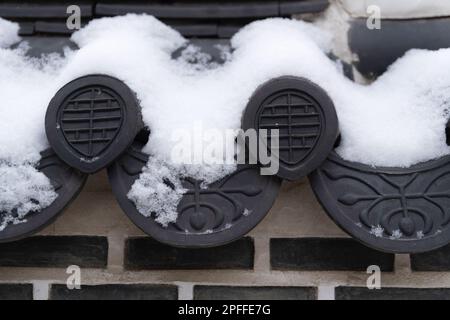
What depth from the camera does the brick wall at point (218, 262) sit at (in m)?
1.36

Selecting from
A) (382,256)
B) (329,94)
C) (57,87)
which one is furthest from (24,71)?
(382,256)

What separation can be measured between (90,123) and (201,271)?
0.39m

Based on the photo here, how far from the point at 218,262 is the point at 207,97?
0.34 meters

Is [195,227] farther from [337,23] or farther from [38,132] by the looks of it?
[337,23]

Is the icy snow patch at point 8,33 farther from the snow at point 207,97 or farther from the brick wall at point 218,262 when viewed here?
the brick wall at point 218,262

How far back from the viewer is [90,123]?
1230 millimetres

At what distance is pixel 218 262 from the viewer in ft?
4.49

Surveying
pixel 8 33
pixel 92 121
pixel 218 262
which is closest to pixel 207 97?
pixel 92 121

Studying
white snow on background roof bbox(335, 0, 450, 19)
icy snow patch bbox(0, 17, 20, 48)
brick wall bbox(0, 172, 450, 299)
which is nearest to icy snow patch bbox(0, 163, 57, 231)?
brick wall bbox(0, 172, 450, 299)

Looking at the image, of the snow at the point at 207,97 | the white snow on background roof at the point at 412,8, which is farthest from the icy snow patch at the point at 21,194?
the white snow on background roof at the point at 412,8

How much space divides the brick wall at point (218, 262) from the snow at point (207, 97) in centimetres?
19

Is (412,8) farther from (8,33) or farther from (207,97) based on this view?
(8,33)

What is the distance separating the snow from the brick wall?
A: 19 centimetres

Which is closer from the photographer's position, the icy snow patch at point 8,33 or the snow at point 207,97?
the snow at point 207,97
